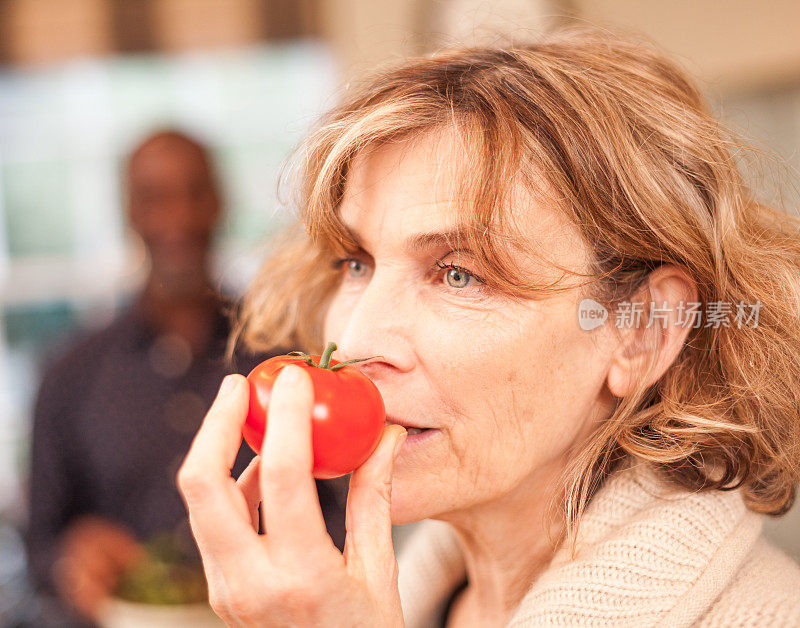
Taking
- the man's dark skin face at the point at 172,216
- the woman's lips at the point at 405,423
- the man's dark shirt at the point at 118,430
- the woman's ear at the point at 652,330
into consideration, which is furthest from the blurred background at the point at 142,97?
the woman's lips at the point at 405,423

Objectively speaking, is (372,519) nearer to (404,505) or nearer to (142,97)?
(404,505)

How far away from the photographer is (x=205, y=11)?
337 cm

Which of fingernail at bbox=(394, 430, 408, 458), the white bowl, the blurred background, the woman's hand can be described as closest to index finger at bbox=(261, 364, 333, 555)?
the woman's hand

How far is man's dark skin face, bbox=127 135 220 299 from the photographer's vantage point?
2160 mm

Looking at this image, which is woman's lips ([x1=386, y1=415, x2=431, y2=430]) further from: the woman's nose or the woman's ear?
the woman's ear

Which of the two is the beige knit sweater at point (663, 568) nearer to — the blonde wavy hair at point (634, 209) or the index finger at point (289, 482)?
the blonde wavy hair at point (634, 209)

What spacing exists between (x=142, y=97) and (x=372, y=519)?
11.0 ft

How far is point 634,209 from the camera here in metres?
0.88

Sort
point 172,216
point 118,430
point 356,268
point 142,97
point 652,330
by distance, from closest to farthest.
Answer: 1. point 652,330
2. point 356,268
3. point 118,430
4. point 172,216
5. point 142,97

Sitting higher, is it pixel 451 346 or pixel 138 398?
pixel 451 346

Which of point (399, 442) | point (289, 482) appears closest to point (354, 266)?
point (399, 442)

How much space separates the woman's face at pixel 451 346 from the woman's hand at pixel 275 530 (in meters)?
0.18

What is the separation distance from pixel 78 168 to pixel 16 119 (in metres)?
0.35

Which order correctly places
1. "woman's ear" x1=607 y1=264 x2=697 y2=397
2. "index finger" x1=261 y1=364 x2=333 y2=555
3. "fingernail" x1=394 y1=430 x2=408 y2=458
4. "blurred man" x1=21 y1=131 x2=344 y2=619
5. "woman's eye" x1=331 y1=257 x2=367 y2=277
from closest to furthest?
"index finger" x1=261 y1=364 x2=333 y2=555 → "fingernail" x1=394 y1=430 x2=408 y2=458 → "woman's ear" x1=607 y1=264 x2=697 y2=397 → "woman's eye" x1=331 y1=257 x2=367 y2=277 → "blurred man" x1=21 y1=131 x2=344 y2=619
